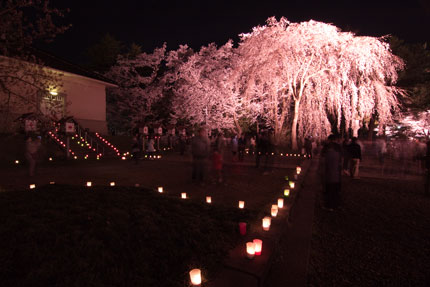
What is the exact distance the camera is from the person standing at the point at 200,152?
782cm

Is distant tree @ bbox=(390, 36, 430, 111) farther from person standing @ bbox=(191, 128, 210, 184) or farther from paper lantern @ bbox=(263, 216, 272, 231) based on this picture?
paper lantern @ bbox=(263, 216, 272, 231)

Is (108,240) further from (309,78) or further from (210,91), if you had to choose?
(210,91)

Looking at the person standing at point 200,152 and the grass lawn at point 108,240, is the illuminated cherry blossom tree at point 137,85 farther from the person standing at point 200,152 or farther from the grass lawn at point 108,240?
the grass lawn at point 108,240

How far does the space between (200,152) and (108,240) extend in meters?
4.66

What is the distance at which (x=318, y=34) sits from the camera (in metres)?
18.1

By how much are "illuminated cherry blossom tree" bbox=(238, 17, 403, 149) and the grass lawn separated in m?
15.9

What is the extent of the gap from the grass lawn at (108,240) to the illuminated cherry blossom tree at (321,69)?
1588cm

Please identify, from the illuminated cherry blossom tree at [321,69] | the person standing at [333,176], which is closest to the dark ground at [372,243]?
the person standing at [333,176]

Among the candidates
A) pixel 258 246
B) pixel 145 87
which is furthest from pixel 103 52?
pixel 258 246

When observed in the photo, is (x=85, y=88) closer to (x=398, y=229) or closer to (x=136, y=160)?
(x=136, y=160)

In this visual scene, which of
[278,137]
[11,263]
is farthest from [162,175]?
[278,137]

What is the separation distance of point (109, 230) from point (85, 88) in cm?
2048

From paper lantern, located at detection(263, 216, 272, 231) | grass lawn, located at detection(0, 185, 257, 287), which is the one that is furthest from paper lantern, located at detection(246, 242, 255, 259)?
paper lantern, located at detection(263, 216, 272, 231)

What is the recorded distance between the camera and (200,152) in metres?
7.93
